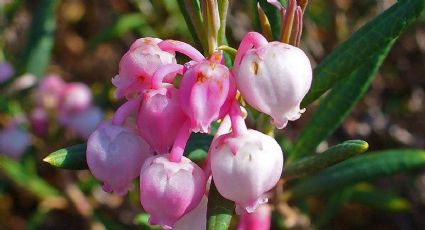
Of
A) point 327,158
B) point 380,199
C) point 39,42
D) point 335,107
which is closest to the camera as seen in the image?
point 327,158

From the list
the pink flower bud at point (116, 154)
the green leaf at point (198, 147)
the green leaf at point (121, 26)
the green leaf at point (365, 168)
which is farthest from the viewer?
the green leaf at point (121, 26)

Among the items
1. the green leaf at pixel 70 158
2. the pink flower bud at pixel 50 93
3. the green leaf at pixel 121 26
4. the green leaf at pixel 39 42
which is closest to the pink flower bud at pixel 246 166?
the green leaf at pixel 70 158

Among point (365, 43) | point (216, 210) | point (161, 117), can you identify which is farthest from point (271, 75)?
point (365, 43)

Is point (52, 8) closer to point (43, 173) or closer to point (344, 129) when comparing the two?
point (43, 173)

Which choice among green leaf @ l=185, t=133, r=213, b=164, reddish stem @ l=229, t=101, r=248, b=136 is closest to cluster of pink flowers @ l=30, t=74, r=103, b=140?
green leaf @ l=185, t=133, r=213, b=164

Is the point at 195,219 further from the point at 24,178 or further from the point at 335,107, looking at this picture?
the point at 24,178

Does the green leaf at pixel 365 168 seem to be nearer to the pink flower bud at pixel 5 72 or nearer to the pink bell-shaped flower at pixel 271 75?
the pink bell-shaped flower at pixel 271 75
